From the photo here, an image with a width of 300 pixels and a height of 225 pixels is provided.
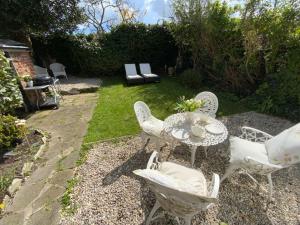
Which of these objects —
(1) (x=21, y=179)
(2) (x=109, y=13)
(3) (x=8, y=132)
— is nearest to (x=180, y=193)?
(1) (x=21, y=179)

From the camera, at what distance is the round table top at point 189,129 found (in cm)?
328

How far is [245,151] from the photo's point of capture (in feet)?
10.2

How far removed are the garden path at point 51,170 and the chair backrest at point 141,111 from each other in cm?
155

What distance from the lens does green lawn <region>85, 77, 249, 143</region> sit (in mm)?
5103

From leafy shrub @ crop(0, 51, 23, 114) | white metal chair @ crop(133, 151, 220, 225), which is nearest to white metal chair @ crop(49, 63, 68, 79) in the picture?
leafy shrub @ crop(0, 51, 23, 114)

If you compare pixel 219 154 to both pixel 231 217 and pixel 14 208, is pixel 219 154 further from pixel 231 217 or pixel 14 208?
pixel 14 208

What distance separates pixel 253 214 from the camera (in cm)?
278

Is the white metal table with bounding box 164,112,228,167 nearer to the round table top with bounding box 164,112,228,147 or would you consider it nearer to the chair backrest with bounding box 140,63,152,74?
the round table top with bounding box 164,112,228,147

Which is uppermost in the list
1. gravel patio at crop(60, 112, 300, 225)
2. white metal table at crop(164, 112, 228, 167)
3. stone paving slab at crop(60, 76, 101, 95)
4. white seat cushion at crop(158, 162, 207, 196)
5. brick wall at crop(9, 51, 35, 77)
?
brick wall at crop(9, 51, 35, 77)

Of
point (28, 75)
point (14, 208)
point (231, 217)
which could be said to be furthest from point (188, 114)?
point (28, 75)

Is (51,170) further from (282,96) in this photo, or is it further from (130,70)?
(130,70)

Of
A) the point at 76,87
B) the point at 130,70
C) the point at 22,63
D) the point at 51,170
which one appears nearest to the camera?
the point at 51,170

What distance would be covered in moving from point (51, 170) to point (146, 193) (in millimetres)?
1928

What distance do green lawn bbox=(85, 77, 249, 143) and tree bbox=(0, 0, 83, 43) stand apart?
14.3 feet
